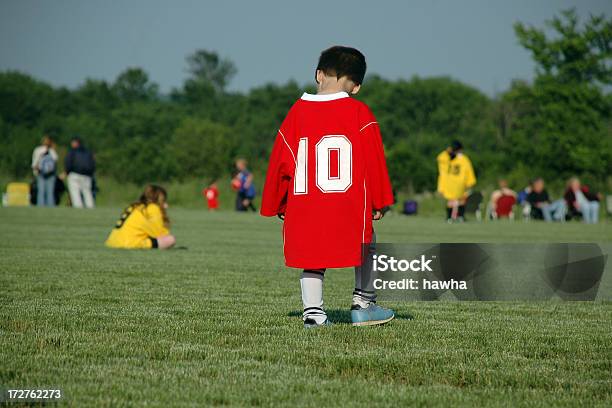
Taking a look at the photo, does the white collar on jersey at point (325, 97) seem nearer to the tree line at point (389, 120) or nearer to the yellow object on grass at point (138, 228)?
the yellow object on grass at point (138, 228)

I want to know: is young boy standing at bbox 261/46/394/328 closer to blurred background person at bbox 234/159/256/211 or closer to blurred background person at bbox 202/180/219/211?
blurred background person at bbox 234/159/256/211

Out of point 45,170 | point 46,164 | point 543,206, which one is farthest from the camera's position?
point 543,206

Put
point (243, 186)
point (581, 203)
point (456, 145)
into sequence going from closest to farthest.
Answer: point (456, 145)
point (581, 203)
point (243, 186)

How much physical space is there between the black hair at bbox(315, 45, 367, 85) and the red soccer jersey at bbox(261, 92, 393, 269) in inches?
6.1

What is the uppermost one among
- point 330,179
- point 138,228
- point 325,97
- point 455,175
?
point 325,97

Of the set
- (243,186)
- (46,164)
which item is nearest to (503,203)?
(243,186)

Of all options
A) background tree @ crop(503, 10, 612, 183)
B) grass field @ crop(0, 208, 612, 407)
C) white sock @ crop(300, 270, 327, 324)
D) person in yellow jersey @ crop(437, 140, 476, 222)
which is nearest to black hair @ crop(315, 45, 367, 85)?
white sock @ crop(300, 270, 327, 324)

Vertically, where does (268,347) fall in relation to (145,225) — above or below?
below

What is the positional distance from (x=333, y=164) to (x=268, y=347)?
4.35ft

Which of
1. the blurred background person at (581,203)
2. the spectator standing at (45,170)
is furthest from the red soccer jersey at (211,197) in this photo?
the blurred background person at (581,203)

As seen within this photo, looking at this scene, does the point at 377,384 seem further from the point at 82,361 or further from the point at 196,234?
the point at 196,234

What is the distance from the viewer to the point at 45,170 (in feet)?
104

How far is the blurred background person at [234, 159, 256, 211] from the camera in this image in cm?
3619

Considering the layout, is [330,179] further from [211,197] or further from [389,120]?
[389,120]
